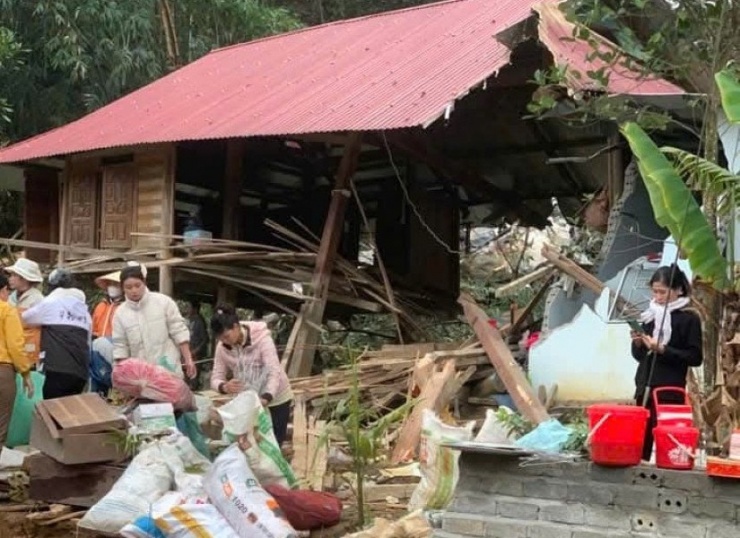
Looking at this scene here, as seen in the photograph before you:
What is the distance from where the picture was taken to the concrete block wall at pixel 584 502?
403cm

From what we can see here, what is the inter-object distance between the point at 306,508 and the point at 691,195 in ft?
9.31

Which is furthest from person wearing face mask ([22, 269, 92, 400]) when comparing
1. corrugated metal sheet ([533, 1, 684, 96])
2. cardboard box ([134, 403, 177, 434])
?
corrugated metal sheet ([533, 1, 684, 96])

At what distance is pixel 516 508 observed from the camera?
4.48m

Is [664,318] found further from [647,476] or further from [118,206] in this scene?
[118,206]

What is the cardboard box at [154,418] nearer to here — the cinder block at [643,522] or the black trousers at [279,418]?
the black trousers at [279,418]

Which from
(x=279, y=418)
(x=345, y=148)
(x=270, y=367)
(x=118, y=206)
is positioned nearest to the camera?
(x=270, y=367)

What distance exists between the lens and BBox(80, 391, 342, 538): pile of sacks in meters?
5.22

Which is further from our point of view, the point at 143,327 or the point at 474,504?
the point at 143,327

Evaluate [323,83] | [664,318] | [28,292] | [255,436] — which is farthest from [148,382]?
[323,83]

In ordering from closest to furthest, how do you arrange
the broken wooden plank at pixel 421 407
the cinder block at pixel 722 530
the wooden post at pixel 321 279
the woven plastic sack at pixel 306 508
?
1. the cinder block at pixel 722 530
2. the woven plastic sack at pixel 306 508
3. the broken wooden plank at pixel 421 407
4. the wooden post at pixel 321 279

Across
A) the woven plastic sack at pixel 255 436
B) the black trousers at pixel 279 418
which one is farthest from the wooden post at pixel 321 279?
the woven plastic sack at pixel 255 436

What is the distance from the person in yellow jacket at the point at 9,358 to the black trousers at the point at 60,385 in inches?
21.8

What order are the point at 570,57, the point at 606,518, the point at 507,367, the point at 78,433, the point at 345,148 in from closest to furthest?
the point at 606,518 → the point at 78,433 → the point at 570,57 → the point at 507,367 → the point at 345,148

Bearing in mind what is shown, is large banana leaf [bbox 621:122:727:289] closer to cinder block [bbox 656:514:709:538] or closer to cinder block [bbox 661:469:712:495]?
cinder block [bbox 661:469:712:495]
